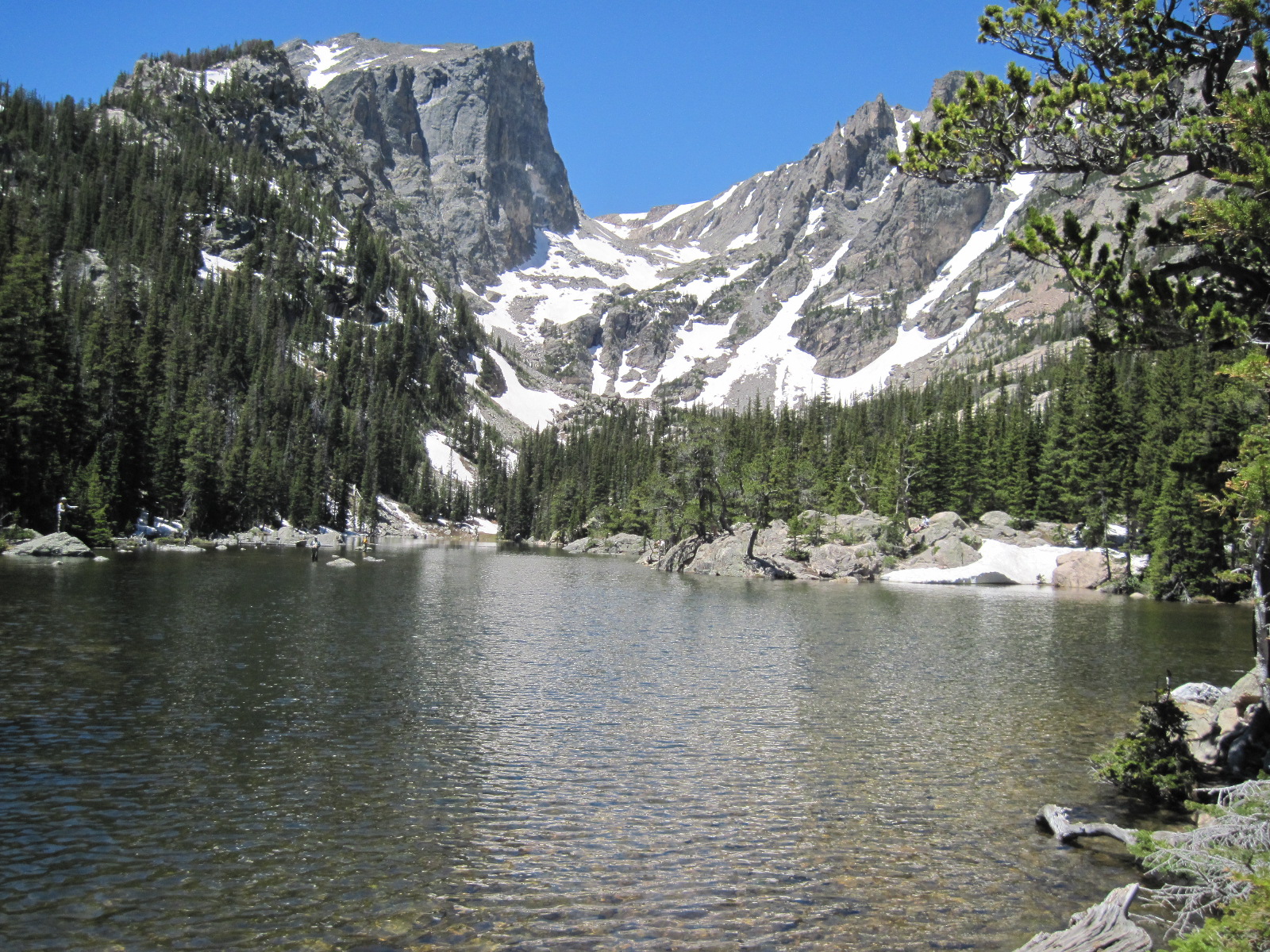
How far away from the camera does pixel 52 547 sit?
53844 mm

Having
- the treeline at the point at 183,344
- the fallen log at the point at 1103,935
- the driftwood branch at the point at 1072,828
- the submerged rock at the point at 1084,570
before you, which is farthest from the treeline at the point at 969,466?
the treeline at the point at 183,344

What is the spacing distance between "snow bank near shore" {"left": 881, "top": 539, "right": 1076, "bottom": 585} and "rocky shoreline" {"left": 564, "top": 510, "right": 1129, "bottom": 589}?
0.07 meters

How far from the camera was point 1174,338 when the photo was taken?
14438 mm

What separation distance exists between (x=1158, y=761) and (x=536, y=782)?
11.9 meters

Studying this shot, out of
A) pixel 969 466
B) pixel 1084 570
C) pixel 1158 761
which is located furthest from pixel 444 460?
pixel 1158 761

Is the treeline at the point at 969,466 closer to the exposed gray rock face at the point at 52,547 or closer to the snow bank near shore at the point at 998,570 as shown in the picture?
the snow bank near shore at the point at 998,570

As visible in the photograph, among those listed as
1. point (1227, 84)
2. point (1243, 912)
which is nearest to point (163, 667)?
point (1243, 912)

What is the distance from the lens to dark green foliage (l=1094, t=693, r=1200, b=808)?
14.5 m

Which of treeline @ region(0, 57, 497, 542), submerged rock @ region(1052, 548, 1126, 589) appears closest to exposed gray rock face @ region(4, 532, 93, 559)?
treeline @ region(0, 57, 497, 542)

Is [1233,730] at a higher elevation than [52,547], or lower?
lower

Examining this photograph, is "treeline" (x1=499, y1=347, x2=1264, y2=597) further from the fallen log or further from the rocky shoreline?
the fallen log

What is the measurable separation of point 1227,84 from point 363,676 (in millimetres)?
25250

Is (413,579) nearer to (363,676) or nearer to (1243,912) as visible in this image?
(363,676)

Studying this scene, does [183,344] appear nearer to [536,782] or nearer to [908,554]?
[908,554]
